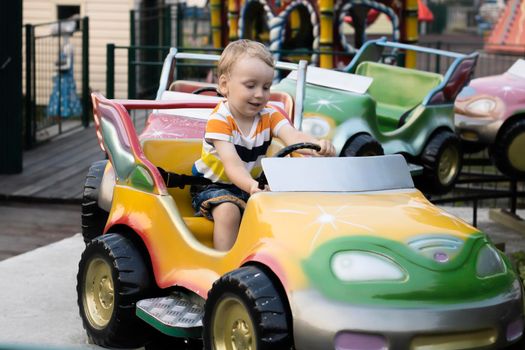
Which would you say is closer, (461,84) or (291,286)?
(291,286)

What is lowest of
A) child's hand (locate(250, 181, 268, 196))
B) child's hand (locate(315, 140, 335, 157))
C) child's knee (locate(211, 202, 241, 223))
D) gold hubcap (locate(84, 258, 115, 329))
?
gold hubcap (locate(84, 258, 115, 329))

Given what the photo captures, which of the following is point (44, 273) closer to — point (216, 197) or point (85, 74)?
point (216, 197)

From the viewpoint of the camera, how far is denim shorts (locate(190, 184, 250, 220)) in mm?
4414

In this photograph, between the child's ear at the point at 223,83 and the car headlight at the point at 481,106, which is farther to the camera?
the car headlight at the point at 481,106

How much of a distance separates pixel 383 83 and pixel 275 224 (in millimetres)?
5265

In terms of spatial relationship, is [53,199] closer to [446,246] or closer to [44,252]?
[44,252]

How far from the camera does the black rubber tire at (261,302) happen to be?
362cm

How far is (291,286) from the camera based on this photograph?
3.68m

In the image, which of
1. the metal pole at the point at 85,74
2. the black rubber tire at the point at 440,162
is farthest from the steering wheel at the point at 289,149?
the metal pole at the point at 85,74

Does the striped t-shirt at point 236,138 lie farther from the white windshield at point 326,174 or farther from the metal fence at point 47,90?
the metal fence at point 47,90

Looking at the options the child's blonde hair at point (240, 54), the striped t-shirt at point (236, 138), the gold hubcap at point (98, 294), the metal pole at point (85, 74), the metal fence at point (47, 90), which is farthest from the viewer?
the metal pole at point (85, 74)

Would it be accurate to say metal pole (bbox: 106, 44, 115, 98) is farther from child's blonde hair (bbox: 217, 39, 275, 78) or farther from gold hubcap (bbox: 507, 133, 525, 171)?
child's blonde hair (bbox: 217, 39, 275, 78)

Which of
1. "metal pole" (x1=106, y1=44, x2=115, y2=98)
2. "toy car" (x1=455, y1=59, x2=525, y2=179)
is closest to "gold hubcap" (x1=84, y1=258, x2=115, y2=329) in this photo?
"toy car" (x1=455, y1=59, x2=525, y2=179)

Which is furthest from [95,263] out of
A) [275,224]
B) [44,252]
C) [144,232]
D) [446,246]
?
[44,252]
